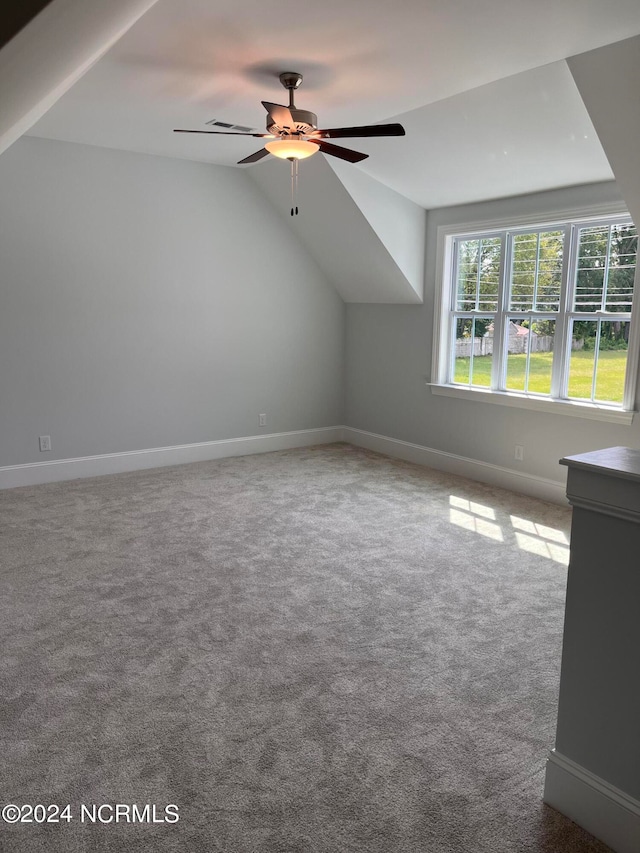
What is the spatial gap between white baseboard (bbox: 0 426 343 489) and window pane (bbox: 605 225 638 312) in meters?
Result: 3.31

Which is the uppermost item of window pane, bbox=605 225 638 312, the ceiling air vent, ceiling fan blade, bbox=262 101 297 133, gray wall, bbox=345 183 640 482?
the ceiling air vent

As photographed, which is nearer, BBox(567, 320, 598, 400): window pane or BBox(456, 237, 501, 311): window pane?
BBox(567, 320, 598, 400): window pane

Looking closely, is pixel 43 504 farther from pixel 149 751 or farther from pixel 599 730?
pixel 599 730

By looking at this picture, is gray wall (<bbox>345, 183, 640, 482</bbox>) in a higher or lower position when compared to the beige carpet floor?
higher

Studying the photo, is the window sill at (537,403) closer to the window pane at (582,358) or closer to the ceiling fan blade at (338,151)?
the window pane at (582,358)

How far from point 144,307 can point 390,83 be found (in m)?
2.92

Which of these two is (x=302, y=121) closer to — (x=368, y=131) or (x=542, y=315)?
(x=368, y=131)

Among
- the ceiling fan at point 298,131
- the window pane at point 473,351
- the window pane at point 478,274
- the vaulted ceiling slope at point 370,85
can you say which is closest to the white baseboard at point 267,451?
A: the window pane at point 473,351

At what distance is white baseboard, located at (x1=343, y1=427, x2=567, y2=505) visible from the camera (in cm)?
500

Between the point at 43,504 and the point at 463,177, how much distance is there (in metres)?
4.02

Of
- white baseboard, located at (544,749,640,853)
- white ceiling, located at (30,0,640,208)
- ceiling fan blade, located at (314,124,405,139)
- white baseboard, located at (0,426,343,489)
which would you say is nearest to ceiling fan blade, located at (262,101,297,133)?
ceiling fan blade, located at (314,124,405,139)

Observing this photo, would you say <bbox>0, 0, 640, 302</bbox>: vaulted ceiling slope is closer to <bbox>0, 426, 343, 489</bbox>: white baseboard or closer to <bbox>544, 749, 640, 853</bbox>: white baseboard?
<bbox>0, 426, 343, 489</bbox>: white baseboard

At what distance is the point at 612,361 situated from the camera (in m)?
4.55

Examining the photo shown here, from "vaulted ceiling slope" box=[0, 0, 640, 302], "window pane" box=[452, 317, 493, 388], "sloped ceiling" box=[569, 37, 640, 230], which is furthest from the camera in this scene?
"window pane" box=[452, 317, 493, 388]
